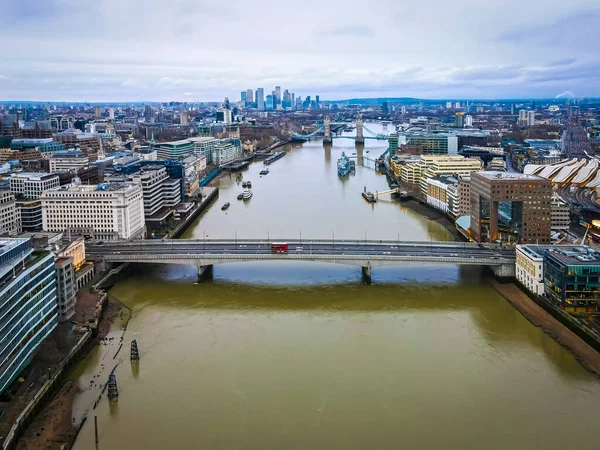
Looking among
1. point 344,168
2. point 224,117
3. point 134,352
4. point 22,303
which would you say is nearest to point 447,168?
point 344,168

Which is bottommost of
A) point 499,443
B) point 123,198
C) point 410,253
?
point 499,443

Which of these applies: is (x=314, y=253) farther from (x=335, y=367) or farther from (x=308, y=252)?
(x=335, y=367)

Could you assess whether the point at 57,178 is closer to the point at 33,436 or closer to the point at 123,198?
the point at 123,198

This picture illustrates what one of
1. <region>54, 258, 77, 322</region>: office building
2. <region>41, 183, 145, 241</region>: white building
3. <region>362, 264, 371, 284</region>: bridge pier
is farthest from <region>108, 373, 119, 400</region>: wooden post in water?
<region>41, 183, 145, 241</region>: white building

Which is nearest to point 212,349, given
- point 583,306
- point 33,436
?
point 33,436

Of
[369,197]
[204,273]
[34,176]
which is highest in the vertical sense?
[34,176]
